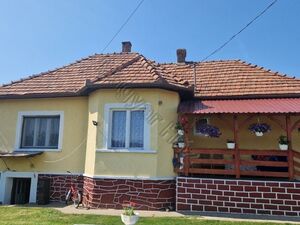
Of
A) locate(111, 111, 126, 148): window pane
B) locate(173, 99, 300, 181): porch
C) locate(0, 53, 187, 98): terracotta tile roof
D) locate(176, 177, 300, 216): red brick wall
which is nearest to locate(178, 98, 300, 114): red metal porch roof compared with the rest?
locate(173, 99, 300, 181): porch

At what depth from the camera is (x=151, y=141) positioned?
538 inches

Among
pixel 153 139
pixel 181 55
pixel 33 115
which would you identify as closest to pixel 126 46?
pixel 181 55

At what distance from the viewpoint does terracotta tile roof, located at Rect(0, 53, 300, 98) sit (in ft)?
48.1

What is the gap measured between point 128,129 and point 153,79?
2623 millimetres

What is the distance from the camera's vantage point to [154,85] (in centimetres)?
1376

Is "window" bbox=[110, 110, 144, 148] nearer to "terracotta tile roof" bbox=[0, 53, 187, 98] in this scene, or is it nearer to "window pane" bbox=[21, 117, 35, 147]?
"terracotta tile roof" bbox=[0, 53, 187, 98]

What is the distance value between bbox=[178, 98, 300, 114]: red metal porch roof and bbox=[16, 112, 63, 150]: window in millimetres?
6925

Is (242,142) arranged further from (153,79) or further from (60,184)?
(60,184)

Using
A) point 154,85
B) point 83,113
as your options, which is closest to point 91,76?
point 83,113

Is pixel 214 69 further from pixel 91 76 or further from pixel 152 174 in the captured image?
pixel 152 174

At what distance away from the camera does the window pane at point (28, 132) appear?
1667cm

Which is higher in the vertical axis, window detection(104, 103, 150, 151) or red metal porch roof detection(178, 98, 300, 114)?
red metal porch roof detection(178, 98, 300, 114)

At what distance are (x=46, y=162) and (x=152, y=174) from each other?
→ 6.17m

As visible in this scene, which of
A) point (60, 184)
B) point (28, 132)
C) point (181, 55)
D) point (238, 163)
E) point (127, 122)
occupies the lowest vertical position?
point (60, 184)
